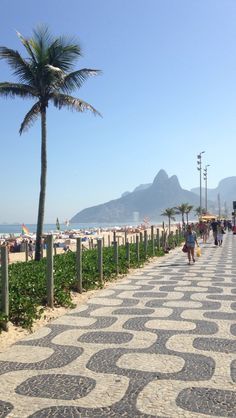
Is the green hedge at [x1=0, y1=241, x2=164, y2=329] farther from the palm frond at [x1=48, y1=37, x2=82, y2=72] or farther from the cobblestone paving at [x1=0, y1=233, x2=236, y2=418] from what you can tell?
the palm frond at [x1=48, y1=37, x2=82, y2=72]

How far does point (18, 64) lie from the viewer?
1377 cm

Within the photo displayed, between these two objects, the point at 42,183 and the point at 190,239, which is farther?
the point at 190,239

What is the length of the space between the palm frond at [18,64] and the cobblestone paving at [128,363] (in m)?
8.90

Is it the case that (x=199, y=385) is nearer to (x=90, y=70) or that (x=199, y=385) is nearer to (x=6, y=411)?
(x=6, y=411)

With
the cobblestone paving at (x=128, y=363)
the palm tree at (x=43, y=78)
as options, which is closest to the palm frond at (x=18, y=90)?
the palm tree at (x=43, y=78)

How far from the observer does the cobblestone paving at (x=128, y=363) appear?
3520mm

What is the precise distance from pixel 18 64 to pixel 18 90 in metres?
0.83

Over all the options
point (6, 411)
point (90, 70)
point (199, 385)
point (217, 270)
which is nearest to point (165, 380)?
point (199, 385)

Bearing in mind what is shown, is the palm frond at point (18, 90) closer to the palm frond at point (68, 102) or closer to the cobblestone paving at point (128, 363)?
Result: the palm frond at point (68, 102)

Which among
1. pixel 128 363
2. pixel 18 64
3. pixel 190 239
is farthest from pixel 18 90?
pixel 128 363

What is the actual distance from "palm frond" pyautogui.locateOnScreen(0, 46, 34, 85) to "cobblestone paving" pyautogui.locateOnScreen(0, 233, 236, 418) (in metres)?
8.90

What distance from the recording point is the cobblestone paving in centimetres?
352

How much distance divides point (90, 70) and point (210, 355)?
1151 centimetres

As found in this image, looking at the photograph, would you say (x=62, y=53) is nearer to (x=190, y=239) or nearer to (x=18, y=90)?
(x=18, y=90)
